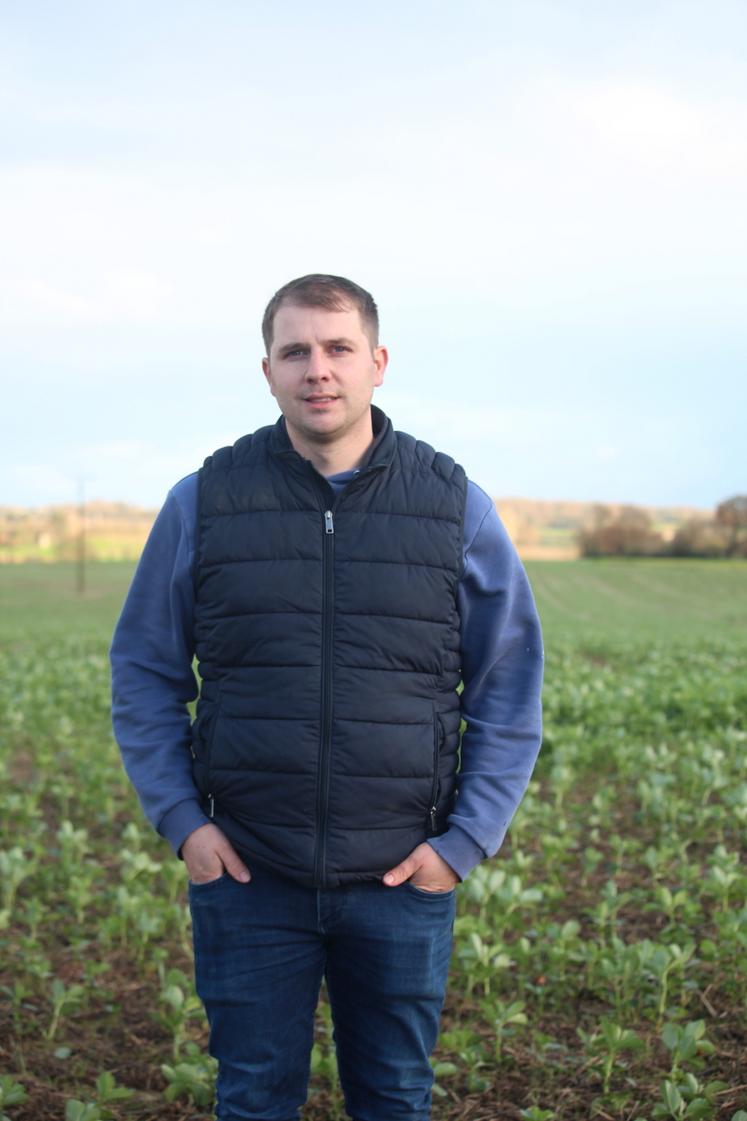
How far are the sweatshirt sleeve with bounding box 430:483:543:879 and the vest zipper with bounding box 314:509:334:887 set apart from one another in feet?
1.06

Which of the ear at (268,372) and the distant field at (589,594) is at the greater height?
the ear at (268,372)

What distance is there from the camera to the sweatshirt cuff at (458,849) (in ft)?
8.79

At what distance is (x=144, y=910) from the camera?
516 cm

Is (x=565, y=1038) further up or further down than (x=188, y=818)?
further down

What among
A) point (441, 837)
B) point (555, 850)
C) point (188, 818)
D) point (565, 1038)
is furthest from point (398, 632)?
point (555, 850)

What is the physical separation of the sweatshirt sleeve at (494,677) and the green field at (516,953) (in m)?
1.39

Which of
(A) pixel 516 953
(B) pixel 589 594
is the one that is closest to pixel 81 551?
(B) pixel 589 594

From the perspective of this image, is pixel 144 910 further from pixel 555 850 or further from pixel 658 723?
pixel 658 723

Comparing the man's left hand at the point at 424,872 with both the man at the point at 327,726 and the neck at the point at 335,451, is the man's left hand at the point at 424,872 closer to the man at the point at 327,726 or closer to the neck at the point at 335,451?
the man at the point at 327,726

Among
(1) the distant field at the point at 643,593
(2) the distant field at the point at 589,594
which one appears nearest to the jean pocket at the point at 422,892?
(1) the distant field at the point at 643,593

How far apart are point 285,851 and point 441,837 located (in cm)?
39

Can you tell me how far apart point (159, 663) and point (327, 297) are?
1.04 meters

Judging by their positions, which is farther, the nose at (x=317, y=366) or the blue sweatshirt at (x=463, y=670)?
the blue sweatshirt at (x=463, y=670)

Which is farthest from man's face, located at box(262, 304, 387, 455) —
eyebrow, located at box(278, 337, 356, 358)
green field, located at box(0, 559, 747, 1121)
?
green field, located at box(0, 559, 747, 1121)
